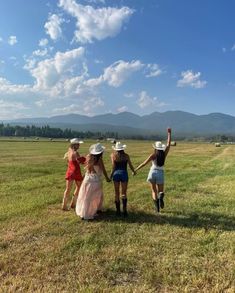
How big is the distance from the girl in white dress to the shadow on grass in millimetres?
335

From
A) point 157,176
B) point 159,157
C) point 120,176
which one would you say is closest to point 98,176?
point 120,176

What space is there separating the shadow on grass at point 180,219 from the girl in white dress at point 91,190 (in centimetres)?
33

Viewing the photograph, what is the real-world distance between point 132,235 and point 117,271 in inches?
85.2

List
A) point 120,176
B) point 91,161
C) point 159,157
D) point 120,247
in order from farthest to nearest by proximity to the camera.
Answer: point 159,157 → point 120,176 → point 91,161 → point 120,247

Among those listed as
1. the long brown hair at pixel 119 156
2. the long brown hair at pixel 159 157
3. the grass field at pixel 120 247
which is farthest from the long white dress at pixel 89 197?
the long brown hair at pixel 159 157

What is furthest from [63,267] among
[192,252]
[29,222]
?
[29,222]

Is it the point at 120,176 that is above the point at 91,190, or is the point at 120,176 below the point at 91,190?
above

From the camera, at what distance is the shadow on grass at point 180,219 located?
10.0 meters

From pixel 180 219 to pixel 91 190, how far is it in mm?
2585

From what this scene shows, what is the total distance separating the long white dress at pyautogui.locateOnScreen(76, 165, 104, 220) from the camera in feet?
34.1

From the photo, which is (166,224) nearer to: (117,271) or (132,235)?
(132,235)

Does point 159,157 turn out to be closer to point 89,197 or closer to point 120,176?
point 120,176

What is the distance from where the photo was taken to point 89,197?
34.9 ft

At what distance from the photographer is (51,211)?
11.5 meters
